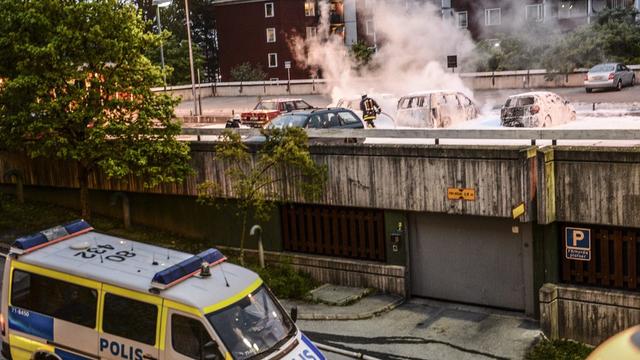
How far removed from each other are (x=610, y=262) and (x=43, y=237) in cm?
983

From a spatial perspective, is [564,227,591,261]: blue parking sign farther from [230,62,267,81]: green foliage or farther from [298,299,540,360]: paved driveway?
[230,62,267,81]: green foliage

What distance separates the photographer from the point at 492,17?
5394 centimetres

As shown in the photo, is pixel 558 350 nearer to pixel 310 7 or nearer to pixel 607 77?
pixel 607 77

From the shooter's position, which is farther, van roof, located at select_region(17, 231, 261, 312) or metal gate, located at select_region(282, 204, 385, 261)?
metal gate, located at select_region(282, 204, 385, 261)

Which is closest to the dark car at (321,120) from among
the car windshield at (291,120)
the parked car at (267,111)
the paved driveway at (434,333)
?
the car windshield at (291,120)

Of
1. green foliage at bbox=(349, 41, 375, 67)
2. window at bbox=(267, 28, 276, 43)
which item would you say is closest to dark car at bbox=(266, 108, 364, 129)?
green foliage at bbox=(349, 41, 375, 67)

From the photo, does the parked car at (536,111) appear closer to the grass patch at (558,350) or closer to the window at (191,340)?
the grass patch at (558,350)

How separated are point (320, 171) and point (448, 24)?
3926cm

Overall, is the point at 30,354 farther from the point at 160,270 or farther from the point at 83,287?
the point at 160,270

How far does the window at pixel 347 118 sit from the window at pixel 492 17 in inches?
1338

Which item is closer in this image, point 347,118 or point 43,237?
point 43,237

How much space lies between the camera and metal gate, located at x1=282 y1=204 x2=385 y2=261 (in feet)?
55.0

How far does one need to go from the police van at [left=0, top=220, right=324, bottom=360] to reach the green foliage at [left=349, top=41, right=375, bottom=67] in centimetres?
4174

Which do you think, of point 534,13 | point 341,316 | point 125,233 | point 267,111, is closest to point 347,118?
point 125,233
